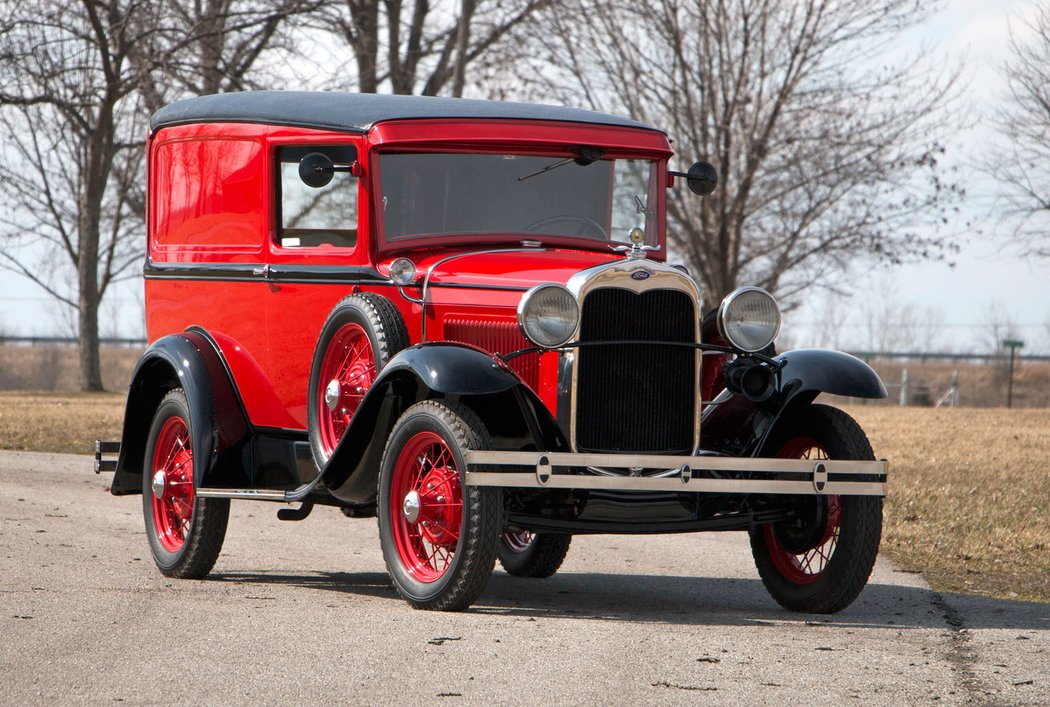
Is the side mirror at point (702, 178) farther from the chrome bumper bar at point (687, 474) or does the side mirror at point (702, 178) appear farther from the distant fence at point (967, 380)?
the distant fence at point (967, 380)

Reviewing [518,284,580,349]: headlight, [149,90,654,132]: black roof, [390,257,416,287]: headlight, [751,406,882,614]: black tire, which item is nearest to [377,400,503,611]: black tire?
[518,284,580,349]: headlight

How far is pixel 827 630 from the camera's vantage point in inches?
252

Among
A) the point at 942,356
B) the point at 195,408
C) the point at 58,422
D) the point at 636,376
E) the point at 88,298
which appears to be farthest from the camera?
the point at 942,356

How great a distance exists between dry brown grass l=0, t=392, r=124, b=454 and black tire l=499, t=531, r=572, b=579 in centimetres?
840

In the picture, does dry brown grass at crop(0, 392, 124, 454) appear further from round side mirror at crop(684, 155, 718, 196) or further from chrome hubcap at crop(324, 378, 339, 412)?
round side mirror at crop(684, 155, 718, 196)

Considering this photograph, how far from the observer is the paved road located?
4992 mm

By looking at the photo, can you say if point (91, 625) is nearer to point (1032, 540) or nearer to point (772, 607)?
point (772, 607)

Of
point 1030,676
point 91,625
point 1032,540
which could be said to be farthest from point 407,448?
point 1032,540

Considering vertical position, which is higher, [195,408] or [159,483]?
[195,408]

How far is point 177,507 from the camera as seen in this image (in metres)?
8.51

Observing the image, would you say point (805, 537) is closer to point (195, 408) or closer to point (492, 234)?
point (492, 234)

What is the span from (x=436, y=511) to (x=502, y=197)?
6.41 ft

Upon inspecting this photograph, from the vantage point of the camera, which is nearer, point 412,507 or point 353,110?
point 412,507

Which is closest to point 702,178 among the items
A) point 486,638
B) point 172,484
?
point 172,484
